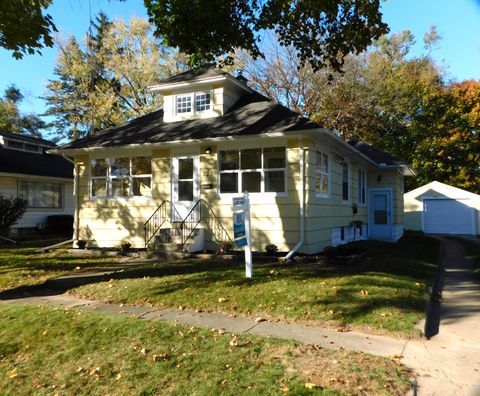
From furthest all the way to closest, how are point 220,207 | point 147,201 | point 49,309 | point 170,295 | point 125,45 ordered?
point 125,45 < point 147,201 < point 220,207 < point 170,295 < point 49,309

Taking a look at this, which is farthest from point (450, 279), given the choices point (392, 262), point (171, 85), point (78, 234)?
point (78, 234)

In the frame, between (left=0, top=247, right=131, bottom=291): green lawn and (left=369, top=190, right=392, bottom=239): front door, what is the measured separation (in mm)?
12564

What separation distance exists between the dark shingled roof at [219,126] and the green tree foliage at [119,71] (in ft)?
47.6

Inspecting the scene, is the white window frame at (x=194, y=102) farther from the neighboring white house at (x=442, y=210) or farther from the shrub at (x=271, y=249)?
the neighboring white house at (x=442, y=210)

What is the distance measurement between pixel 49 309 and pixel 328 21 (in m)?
8.40

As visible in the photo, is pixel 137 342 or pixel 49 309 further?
pixel 49 309

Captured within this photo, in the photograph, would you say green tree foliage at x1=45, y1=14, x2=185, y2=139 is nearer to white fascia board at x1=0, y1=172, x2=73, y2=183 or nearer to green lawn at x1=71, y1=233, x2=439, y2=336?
white fascia board at x1=0, y1=172, x2=73, y2=183

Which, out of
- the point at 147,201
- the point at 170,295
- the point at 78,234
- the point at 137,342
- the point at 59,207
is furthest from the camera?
the point at 59,207

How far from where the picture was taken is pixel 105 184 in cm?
1534

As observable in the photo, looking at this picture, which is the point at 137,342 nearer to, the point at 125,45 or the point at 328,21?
the point at 328,21

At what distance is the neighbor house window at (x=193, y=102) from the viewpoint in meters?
15.2

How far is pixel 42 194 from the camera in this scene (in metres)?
23.6

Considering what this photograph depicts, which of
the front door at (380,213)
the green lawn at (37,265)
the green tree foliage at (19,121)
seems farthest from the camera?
the green tree foliage at (19,121)

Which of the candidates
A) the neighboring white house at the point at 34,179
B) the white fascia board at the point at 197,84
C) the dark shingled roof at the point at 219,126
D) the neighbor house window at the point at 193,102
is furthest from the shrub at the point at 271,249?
the neighboring white house at the point at 34,179
